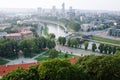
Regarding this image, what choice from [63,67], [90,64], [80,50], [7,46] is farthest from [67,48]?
[63,67]

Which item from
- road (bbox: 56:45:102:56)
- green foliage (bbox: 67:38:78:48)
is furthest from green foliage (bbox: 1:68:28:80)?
green foliage (bbox: 67:38:78:48)

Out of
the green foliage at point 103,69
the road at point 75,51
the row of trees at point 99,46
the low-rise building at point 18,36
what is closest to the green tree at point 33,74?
the green foliage at point 103,69

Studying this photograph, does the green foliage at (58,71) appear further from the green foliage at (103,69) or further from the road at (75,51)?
the road at (75,51)

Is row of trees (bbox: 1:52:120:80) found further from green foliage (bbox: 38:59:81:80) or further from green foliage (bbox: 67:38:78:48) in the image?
green foliage (bbox: 67:38:78:48)

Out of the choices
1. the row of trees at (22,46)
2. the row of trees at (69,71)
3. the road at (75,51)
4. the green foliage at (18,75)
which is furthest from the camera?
the road at (75,51)

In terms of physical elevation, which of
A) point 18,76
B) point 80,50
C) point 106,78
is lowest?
point 80,50

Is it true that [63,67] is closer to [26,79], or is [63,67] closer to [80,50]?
[26,79]
